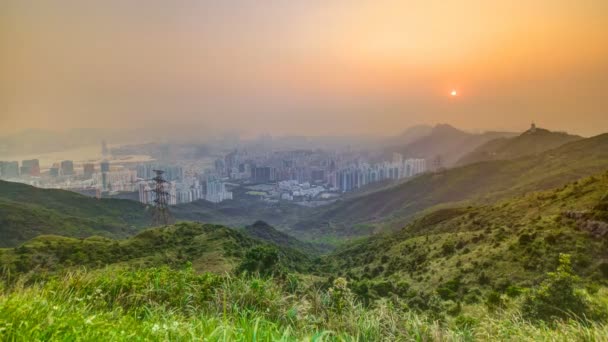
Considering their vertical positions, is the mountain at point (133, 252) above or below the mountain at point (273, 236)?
above

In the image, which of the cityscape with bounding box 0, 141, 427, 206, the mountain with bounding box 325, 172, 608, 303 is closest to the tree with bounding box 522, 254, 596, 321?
the mountain with bounding box 325, 172, 608, 303

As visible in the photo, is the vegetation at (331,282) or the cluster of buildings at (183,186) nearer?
the vegetation at (331,282)

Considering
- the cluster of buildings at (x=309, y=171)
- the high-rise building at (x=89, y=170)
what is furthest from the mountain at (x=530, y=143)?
the high-rise building at (x=89, y=170)

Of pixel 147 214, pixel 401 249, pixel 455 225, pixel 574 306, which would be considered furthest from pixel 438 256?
pixel 147 214

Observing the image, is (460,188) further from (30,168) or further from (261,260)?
(30,168)

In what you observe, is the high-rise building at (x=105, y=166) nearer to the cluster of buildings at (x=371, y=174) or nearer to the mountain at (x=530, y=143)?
the cluster of buildings at (x=371, y=174)

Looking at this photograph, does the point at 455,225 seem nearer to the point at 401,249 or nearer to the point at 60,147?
the point at 401,249
